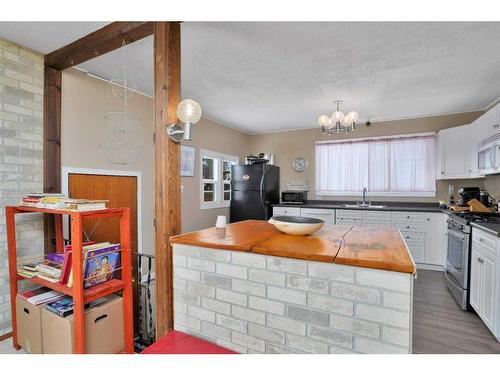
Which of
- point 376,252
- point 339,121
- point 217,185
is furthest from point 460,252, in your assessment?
point 217,185

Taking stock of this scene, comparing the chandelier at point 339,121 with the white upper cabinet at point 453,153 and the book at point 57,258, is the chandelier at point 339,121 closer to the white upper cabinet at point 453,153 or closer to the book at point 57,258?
the white upper cabinet at point 453,153

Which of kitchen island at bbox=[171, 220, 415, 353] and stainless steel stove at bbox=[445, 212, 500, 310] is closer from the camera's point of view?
kitchen island at bbox=[171, 220, 415, 353]

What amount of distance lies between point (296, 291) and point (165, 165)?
108 centimetres

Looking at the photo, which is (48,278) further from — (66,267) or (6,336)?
(6,336)

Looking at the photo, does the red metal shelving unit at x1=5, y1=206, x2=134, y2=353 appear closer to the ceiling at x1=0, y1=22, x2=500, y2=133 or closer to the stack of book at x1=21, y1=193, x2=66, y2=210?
the stack of book at x1=21, y1=193, x2=66, y2=210

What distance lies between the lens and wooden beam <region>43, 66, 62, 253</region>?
2.31 meters

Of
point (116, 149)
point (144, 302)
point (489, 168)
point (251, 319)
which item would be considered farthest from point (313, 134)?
point (251, 319)

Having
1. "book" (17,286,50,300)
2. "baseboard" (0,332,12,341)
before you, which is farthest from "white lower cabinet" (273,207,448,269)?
"baseboard" (0,332,12,341)

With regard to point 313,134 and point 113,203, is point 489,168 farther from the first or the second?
point 113,203

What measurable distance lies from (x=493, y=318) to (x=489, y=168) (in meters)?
1.71

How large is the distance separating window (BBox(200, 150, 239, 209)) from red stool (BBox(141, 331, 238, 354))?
3.02 metres

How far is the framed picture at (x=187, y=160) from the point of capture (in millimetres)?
3793

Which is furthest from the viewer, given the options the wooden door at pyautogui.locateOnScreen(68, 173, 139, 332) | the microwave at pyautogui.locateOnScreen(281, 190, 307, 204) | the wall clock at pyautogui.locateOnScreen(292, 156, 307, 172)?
the wall clock at pyautogui.locateOnScreen(292, 156, 307, 172)

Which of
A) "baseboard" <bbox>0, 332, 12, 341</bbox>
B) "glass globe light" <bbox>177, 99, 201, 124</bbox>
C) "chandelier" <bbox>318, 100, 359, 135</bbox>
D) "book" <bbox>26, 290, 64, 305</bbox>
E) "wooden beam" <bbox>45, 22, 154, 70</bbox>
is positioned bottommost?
"baseboard" <bbox>0, 332, 12, 341</bbox>
